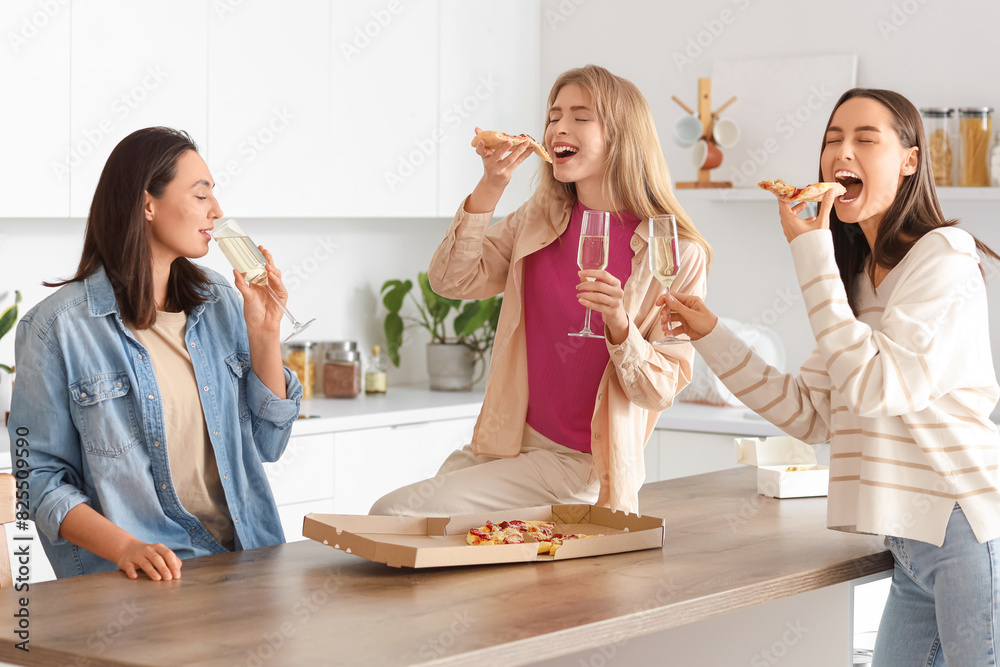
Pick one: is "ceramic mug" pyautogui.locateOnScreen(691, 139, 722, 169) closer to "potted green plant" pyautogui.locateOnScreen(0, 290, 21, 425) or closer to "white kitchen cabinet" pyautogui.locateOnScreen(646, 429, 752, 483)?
"white kitchen cabinet" pyautogui.locateOnScreen(646, 429, 752, 483)

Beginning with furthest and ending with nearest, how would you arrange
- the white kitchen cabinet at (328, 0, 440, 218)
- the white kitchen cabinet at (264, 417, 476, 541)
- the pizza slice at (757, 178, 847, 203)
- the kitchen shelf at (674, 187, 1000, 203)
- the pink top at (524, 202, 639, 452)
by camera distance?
the kitchen shelf at (674, 187, 1000, 203), the white kitchen cabinet at (328, 0, 440, 218), the white kitchen cabinet at (264, 417, 476, 541), the pink top at (524, 202, 639, 452), the pizza slice at (757, 178, 847, 203)

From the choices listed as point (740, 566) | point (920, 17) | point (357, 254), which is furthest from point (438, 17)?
point (740, 566)

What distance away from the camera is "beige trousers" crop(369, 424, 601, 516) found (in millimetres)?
2062

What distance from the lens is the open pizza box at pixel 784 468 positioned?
2.36 m

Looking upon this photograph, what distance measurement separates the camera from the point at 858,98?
190cm

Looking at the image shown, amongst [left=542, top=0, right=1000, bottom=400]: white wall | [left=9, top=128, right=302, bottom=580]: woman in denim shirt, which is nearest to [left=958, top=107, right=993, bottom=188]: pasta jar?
[left=542, top=0, right=1000, bottom=400]: white wall

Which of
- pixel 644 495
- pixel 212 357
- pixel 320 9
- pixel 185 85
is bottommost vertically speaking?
pixel 644 495

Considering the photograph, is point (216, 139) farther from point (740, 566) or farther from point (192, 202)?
point (740, 566)

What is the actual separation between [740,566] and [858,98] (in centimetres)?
78
